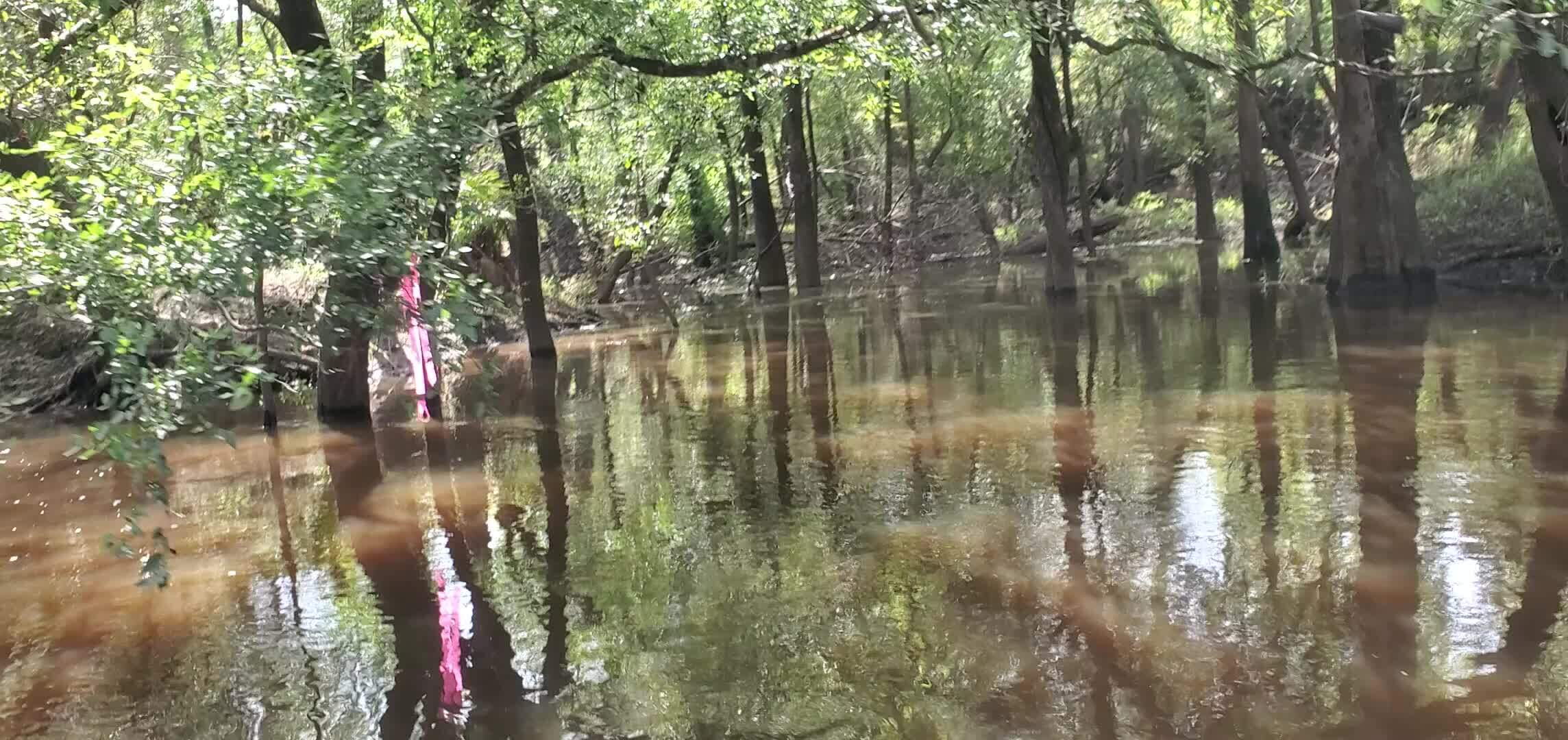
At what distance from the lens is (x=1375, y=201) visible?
19.7 metres

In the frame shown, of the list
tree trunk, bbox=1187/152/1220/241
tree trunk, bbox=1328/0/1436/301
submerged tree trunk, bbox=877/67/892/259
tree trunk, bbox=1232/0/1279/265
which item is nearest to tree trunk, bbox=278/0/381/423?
tree trunk, bbox=1328/0/1436/301

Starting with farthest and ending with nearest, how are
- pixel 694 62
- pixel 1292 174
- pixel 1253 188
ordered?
pixel 1292 174, pixel 1253 188, pixel 694 62

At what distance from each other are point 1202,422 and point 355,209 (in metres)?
7.52

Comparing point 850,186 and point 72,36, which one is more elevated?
point 850,186

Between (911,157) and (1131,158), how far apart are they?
48.8 ft

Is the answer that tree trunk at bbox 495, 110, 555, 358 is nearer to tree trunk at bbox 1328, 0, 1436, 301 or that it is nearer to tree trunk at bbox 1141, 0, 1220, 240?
tree trunk at bbox 1141, 0, 1220, 240

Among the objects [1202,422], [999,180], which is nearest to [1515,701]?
[1202,422]

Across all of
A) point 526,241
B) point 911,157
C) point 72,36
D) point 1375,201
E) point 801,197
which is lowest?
point 1375,201

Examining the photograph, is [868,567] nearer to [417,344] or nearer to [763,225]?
[417,344]

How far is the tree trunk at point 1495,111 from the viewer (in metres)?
22.7

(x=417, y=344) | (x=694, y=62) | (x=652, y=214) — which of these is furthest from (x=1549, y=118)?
(x=652, y=214)

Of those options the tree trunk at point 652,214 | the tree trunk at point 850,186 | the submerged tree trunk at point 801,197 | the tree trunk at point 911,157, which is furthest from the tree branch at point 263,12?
the tree trunk at point 850,186

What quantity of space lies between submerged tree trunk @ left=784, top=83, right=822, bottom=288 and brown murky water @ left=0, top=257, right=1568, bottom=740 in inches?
624

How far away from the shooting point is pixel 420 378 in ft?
46.5
